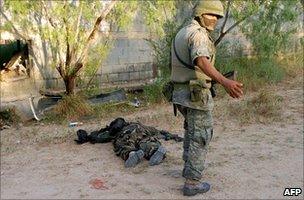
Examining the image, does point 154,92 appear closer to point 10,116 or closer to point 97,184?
point 10,116

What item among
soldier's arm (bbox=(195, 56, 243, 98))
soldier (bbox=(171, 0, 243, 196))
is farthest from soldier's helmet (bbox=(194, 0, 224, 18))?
soldier's arm (bbox=(195, 56, 243, 98))

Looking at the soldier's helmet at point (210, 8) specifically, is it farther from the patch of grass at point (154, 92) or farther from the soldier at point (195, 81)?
the patch of grass at point (154, 92)

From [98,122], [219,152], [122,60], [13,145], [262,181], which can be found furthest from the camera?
[122,60]

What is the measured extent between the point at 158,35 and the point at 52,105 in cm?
249

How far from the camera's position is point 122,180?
403 centimetres

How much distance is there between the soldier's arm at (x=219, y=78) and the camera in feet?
10.2

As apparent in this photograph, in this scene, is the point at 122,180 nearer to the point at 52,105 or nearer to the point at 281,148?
the point at 281,148

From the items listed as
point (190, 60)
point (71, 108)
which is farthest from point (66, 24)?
point (190, 60)

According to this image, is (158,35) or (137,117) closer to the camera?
(137,117)

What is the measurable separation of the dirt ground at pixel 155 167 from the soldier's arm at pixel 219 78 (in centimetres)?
102

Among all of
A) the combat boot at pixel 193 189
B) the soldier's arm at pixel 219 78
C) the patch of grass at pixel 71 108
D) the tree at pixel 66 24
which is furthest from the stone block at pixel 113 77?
the soldier's arm at pixel 219 78

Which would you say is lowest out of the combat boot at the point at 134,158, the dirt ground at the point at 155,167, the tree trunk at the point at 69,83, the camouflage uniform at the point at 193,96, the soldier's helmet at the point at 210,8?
the dirt ground at the point at 155,167

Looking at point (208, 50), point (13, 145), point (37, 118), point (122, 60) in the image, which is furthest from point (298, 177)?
point (122, 60)

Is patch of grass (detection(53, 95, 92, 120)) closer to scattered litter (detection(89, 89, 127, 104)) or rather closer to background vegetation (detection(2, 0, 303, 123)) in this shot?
background vegetation (detection(2, 0, 303, 123))
